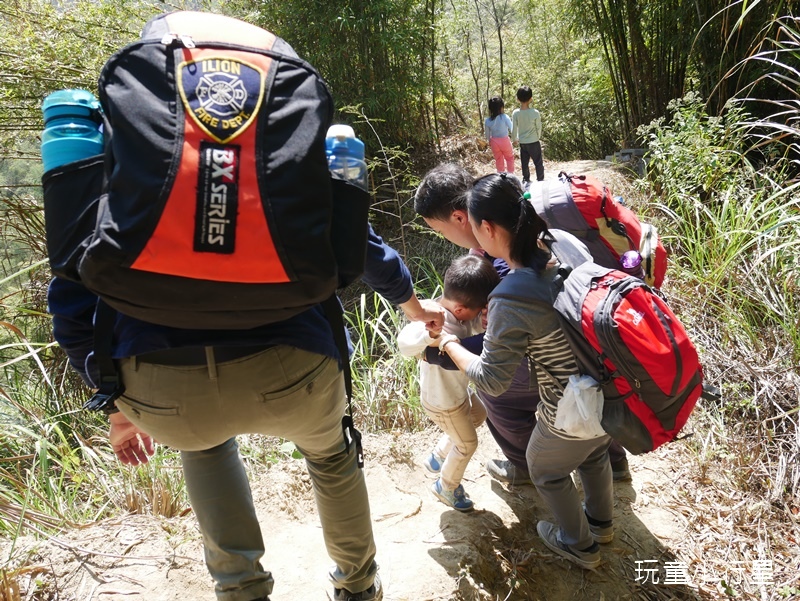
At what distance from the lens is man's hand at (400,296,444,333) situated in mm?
1756

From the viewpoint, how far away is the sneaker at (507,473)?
2340 mm

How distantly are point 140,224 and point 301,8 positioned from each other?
6176mm

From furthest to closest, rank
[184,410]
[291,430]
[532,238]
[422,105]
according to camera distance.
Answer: [422,105]
[532,238]
[291,430]
[184,410]

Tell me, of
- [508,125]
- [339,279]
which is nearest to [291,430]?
[339,279]

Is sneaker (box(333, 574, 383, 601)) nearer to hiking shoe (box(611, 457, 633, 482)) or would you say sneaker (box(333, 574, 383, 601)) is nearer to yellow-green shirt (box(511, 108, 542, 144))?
hiking shoe (box(611, 457, 633, 482))

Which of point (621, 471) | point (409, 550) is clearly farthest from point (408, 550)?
point (621, 471)

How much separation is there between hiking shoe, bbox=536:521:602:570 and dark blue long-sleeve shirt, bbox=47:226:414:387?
121 centimetres

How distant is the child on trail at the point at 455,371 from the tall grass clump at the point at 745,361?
88cm

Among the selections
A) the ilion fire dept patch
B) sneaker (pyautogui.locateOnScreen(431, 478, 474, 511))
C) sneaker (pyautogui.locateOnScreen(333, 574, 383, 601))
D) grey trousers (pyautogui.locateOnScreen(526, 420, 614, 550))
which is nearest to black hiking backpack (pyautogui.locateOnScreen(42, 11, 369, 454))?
the ilion fire dept patch

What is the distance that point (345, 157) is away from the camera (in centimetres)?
121

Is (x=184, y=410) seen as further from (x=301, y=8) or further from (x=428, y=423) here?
(x=301, y=8)

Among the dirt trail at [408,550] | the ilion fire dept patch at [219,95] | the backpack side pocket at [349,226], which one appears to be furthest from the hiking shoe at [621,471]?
the ilion fire dept patch at [219,95]

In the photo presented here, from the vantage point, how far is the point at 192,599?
1.79 metres

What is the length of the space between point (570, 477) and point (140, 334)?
1.40 metres
